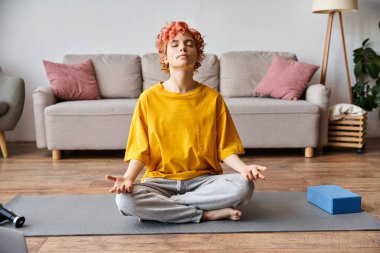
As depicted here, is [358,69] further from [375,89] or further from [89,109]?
[89,109]

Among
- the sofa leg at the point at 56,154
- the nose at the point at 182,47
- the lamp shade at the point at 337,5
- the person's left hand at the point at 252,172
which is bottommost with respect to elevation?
the sofa leg at the point at 56,154

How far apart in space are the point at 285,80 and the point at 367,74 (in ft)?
3.66

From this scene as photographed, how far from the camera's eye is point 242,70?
4.14 meters

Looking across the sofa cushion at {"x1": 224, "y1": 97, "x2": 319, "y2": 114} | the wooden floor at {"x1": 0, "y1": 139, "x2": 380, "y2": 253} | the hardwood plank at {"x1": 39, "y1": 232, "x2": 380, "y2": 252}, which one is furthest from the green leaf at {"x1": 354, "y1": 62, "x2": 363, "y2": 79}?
the hardwood plank at {"x1": 39, "y1": 232, "x2": 380, "y2": 252}

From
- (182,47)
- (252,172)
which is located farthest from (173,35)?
(252,172)

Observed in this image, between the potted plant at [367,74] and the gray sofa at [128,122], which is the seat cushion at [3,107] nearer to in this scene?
the gray sofa at [128,122]

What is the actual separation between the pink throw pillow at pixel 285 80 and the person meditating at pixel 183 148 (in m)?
1.78

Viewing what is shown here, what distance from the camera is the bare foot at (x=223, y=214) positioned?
2.05 m

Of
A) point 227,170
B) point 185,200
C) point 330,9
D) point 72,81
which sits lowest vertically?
point 227,170

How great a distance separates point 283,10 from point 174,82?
2687 millimetres

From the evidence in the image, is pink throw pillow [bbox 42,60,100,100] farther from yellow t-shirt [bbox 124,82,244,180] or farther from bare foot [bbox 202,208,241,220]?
bare foot [bbox 202,208,241,220]

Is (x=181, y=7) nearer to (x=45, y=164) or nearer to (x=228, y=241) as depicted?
(x=45, y=164)

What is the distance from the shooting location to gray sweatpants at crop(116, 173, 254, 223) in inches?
76.7

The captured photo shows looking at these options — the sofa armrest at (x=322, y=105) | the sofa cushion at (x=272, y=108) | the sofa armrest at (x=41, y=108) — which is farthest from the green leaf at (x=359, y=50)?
the sofa armrest at (x=41, y=108)
